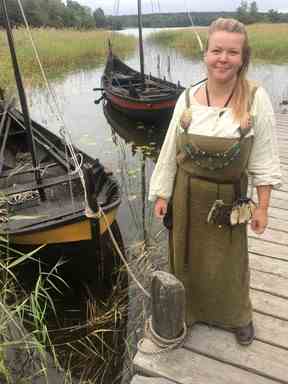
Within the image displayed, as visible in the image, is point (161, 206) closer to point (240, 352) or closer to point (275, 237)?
point (240, 352)

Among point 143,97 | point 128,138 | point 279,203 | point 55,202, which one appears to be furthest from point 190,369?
point 143,97

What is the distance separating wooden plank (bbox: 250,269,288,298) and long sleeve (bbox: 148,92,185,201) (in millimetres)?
1101

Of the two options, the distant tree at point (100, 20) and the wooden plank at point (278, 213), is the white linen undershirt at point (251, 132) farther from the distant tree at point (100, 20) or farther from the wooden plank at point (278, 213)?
the distant tree at point (100, 20)

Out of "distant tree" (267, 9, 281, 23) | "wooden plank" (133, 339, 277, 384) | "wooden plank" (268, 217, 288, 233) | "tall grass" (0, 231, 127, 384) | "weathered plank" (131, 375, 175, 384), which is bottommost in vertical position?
"tall grass" (0, 231, 127, 384)

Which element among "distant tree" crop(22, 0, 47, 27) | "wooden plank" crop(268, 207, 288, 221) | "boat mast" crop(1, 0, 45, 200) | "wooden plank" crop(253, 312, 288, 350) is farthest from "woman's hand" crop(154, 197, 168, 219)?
"distant tree" crop(22, 0, 47, 27)

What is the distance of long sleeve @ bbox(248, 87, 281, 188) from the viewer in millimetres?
1644

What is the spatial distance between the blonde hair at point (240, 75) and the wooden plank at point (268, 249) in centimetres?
164

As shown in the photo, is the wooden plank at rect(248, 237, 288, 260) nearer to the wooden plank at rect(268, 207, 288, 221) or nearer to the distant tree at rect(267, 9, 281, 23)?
the wooden plank at rect(268, 207, 288, 221)

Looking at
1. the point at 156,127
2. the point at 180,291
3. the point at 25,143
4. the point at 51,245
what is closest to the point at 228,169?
the point at 180,291

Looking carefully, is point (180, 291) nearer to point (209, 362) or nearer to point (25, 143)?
point (209, 362)

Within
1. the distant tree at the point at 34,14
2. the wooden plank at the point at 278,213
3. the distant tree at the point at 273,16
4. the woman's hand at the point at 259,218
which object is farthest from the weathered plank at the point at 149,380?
the distant tree at the point at 273,16

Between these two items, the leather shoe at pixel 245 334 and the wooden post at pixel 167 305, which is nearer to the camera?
the wooden post at pixel 167 305

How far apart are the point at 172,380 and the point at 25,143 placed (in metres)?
5.19

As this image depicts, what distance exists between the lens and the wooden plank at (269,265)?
8.89 feet
